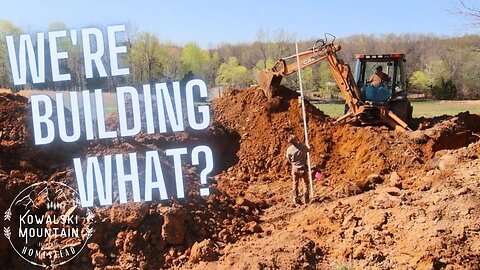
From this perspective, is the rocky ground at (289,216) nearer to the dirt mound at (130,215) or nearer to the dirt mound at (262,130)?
the dirt mound at (130,215)

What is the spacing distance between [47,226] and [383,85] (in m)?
9.01

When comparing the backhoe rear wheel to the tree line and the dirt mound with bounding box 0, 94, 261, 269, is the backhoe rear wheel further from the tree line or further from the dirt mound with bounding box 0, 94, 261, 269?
the tree line

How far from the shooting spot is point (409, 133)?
11086 millimetres

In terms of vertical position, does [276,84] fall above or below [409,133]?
above

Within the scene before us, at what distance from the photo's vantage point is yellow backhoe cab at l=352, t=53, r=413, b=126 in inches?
478

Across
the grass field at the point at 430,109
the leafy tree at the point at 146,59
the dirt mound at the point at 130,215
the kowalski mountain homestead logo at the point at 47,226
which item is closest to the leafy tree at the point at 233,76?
the leafy tree at the point at 146,59

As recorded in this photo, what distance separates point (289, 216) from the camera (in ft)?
24.5

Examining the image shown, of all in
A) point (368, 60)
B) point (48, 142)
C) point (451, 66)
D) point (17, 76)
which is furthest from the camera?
point (451, 66)

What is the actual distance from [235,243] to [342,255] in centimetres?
143

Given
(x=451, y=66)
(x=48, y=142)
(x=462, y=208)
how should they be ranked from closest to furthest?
(x=462, y=208) → (x=48, y=142) → (x=451, y=66)

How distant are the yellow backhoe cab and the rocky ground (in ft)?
5.78

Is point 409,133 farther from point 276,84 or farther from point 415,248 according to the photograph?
point 415,248

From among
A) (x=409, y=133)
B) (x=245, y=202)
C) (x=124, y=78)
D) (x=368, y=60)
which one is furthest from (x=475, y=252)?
(x=124, y=78)

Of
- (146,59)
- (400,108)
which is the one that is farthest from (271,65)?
(400,108)
